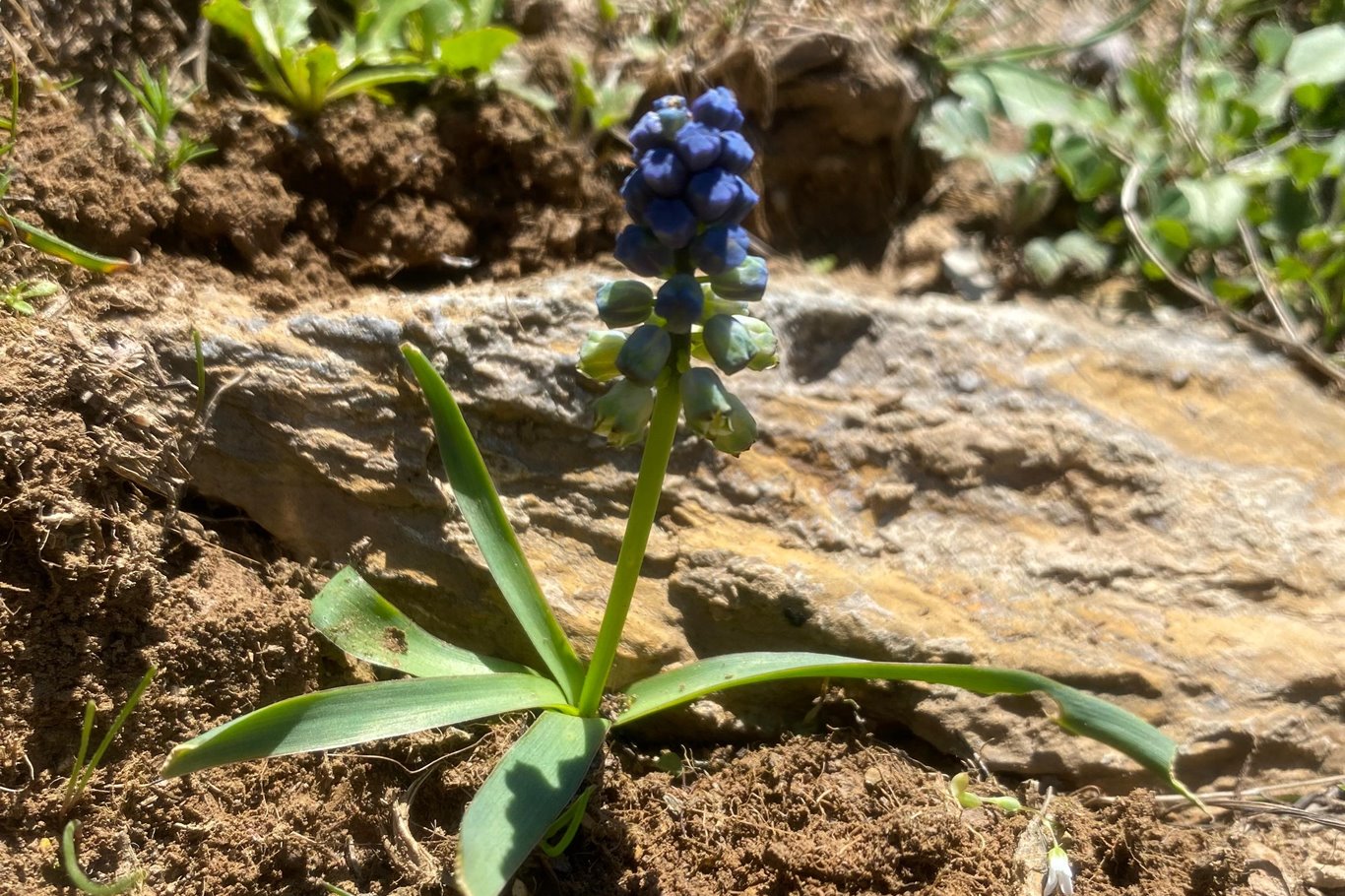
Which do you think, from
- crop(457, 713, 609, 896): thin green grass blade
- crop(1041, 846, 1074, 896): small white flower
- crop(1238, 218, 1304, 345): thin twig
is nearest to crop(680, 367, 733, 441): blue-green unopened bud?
crop(457, 713, 609, 896): thin green grass blade

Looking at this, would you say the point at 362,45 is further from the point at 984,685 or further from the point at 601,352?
the point at 984,685

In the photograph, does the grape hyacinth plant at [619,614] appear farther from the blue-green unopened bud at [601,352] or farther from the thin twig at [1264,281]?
the thin twig at [1264,281]

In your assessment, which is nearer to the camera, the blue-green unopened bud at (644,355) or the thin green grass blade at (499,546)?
the blue-green unopened bud at (644,355)

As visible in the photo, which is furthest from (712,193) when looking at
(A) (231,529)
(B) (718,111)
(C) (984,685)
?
(A) (231,529)

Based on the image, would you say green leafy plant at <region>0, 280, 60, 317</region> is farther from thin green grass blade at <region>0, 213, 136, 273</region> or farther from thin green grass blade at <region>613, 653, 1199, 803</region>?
thin green grass blade at <region>613, 653, 1199, 803</region>

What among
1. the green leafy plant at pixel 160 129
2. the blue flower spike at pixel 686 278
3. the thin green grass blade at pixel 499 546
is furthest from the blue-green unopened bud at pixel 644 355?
the green leafy plant at pixel 160 129

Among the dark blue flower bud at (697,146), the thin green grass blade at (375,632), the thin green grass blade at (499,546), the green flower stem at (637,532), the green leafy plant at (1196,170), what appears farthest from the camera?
the green leafy plant at (1196,170)

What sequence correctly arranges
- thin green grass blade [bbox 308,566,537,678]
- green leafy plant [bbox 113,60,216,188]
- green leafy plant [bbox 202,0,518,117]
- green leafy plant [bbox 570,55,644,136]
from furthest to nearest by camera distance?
green leafy plant [bbox 570,55,644,136]
green leafy plant [bbox 202,0,518,117]
green leafy plant [bbox 113,60,216,188]
thin green grass blade [bbox 308,566,537,678]

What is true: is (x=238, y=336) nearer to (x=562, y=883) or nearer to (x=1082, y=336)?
(x=562, y=883)
